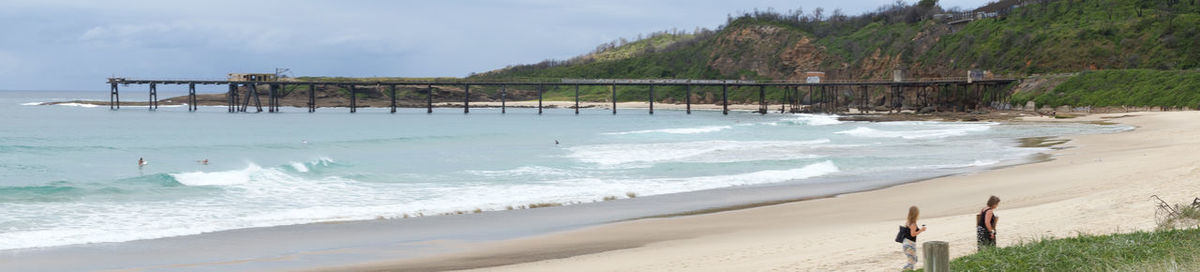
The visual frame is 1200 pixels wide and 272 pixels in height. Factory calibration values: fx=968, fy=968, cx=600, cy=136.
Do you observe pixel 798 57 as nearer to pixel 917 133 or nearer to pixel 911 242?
pixel 917 133

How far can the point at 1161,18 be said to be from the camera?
8131 cm

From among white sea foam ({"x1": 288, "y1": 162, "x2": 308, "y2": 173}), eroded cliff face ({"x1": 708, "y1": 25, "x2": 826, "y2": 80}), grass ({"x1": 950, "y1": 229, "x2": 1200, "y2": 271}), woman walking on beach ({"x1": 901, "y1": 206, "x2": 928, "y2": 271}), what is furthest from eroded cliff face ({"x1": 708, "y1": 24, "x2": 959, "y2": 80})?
woman walking on beach ({"x1": 901, "y1": 206, "x2": 928, "y2": 271})

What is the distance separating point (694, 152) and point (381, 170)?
12553mm

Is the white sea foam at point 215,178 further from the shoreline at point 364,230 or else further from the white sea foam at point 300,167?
the shoreline at point 364,230

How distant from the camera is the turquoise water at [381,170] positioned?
1820 cm

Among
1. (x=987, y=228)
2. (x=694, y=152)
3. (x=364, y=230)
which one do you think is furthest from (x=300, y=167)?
(x=987, y=228)

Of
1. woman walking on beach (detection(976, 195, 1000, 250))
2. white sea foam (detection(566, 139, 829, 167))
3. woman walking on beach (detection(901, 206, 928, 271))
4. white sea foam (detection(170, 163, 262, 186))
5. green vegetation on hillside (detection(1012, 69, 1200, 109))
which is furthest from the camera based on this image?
green vegetation on hillside (detection(1012, 69, 1200, 109))

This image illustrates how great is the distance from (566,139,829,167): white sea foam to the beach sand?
35.8ft

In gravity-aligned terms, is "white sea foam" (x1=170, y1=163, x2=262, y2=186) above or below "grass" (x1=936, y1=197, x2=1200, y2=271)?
below

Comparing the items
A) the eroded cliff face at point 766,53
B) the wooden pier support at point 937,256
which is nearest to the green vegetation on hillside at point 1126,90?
the eroded cliff face at point 766,53

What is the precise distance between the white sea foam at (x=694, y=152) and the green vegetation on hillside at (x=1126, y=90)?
29.8m

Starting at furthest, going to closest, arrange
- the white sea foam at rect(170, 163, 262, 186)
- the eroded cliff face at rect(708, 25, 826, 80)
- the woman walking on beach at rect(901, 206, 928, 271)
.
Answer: the eroded cliff face at rect(708, 25, 826, 80)
the white sea foam at rect(170, 163, 262, 186)
the woman walking on beach at rect(901, 206, 928, 271)

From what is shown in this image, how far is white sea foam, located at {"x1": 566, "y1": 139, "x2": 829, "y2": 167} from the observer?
3275 cm

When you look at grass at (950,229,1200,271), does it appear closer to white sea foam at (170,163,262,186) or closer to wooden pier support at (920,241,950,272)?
wooden pier support at (920,241,950,272)
